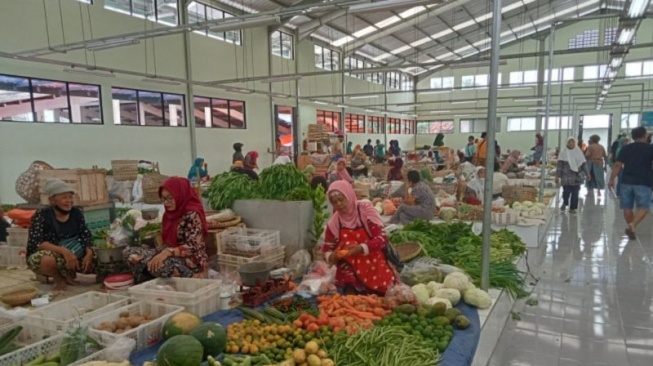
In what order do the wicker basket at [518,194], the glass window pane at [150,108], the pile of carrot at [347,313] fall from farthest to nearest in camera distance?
the glass window pane at [150,108] < the wicker basket at [518,194] < the pile of carrot at [347,313]

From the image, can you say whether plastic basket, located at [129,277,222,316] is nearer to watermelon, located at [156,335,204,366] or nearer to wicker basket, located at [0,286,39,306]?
watermelon, located at [156,335,204,366]

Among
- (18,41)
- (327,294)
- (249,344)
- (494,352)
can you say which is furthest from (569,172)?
(18,41)

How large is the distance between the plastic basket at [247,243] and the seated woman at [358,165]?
790 cm

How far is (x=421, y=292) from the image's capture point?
121 inches

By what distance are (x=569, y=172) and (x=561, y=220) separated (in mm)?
984

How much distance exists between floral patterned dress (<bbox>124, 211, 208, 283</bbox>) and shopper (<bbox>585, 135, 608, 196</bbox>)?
954cm

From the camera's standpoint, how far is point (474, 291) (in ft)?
9.95

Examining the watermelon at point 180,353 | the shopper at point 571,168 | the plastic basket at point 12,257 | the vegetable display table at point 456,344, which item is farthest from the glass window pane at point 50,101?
the shopper at point 571,168

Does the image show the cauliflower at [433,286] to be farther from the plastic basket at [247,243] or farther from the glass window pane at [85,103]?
the glass window pane at [85,103]

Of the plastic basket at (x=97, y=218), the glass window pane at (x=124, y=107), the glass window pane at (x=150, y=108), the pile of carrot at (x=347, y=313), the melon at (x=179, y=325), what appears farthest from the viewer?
the glass window pane at (x=150, y=108)

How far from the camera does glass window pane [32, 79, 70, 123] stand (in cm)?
860

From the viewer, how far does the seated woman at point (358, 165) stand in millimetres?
11748

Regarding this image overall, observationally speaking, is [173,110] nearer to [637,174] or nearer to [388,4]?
[388,4]

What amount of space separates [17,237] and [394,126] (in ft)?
74.3
